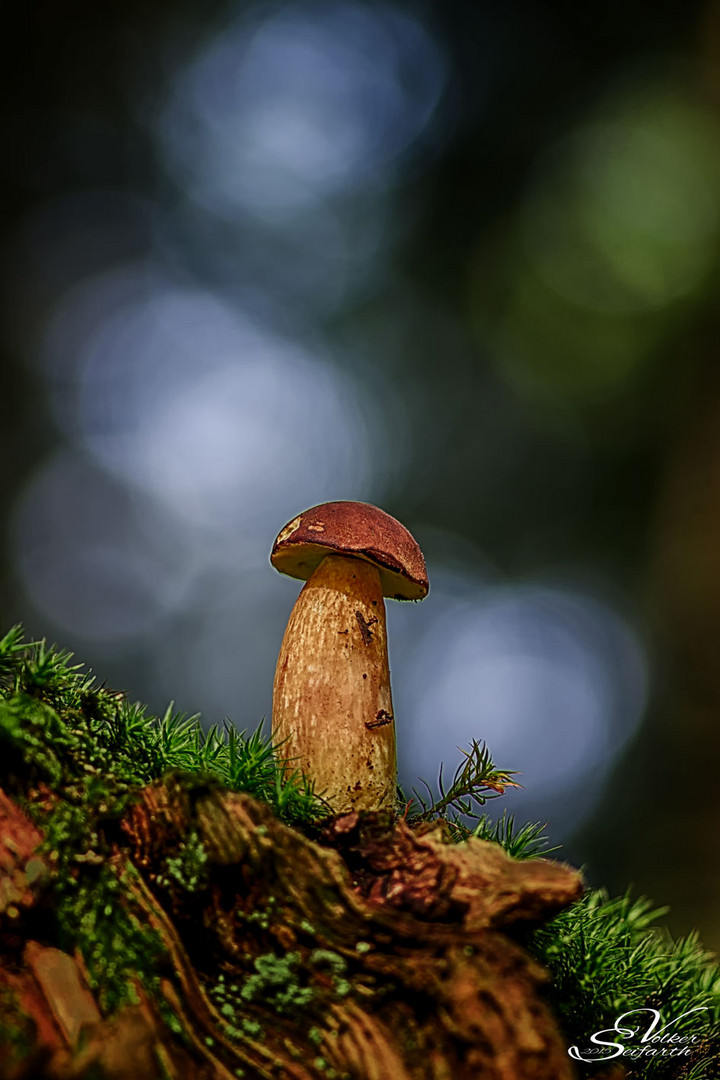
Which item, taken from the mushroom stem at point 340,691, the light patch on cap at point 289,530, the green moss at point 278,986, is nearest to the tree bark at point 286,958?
the green moss at point 278,986

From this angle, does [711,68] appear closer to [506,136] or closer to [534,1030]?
[506,136]

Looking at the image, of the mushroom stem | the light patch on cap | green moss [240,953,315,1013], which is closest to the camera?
green moss [240,953,315,1013]

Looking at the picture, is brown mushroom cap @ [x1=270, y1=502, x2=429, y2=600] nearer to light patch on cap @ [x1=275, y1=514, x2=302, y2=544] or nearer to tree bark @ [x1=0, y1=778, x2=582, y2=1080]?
light patch on cap @ [x1=275, y1=514, x2=302, y2=544]

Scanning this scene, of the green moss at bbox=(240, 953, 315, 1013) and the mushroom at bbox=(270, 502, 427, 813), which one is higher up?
the mushroom at bbox=(270, 502, 427, 813)

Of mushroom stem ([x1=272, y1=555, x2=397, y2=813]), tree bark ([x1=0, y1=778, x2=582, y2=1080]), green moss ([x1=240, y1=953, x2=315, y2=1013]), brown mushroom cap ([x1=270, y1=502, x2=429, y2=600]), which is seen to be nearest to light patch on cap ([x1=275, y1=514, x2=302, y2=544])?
brown mushroom cap ([x1=270, y1=502, x2=429, y2=600])

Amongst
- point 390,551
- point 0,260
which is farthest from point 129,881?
point 0,260

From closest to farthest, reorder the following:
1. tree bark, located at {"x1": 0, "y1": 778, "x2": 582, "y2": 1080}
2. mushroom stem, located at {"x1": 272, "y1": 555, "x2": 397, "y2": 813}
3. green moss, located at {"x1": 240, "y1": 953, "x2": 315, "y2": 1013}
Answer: tree bark, located at {"x1": 0, "y1": 778, "x2": 582, "y2": 1080}, green moss, located at {"x1": 240, "y1": 953, "x2": 315, "y2": 1013}, mushroom stem, located at {"x1": 272, "y1": 555, "x2": 397, "y2": 813}

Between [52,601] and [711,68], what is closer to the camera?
[711,68]

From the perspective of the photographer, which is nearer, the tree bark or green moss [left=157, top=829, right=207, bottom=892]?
the tree bark

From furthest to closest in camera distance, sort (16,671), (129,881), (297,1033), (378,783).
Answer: (378,783), (16,671), (129,881), (297,1033)
